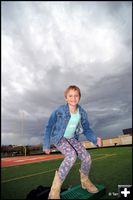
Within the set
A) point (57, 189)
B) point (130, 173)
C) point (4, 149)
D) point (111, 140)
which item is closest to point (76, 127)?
point (57, 189)

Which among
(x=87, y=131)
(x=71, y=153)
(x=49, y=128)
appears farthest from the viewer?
(x=87, y=131)

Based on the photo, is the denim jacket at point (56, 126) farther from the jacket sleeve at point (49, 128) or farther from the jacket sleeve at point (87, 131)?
the jacket sleeve at point (87, 131)

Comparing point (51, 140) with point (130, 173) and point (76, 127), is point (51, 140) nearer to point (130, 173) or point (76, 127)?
point (76, 127)

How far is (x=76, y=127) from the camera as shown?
2.40 m

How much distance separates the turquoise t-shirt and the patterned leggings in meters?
0.05

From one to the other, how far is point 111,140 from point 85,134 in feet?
33.7

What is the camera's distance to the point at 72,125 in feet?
7.73

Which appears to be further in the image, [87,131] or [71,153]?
[87,131]

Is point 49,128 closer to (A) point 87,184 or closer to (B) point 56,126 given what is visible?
(B) point 56,126

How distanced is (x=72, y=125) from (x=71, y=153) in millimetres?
288

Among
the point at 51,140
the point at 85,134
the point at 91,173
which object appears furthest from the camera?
the point at 91,173

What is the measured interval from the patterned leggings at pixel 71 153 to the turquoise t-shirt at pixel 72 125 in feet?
0.16

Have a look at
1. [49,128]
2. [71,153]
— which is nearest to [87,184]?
[71,153]

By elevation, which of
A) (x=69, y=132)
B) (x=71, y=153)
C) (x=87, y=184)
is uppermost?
(x=69, y=132)
